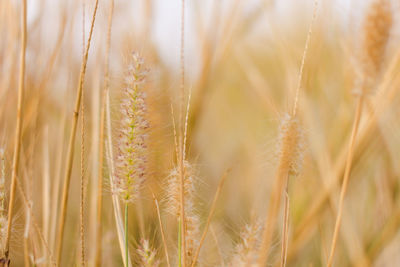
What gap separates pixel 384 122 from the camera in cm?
96

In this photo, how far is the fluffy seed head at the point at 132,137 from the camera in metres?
0.45

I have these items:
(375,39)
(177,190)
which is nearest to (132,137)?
(177,190)

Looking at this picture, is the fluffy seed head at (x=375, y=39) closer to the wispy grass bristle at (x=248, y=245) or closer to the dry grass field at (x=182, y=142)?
the dry grass field at (x=182, y=142)

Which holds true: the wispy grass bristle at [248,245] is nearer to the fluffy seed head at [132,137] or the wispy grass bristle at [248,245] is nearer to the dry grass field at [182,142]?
the dry grass field at [182,142]

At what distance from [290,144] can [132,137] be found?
0.16 m

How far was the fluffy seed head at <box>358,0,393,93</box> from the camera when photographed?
43 cm

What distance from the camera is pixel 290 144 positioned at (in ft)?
1.23

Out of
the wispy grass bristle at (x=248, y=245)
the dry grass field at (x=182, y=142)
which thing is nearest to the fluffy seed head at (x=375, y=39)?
the dry grass field at (x=182, y=142)

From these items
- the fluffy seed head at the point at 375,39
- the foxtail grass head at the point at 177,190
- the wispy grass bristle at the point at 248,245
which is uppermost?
the fluffy seed head at the point at 375,39

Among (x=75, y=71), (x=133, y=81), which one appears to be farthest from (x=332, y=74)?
(x=133, y=81)

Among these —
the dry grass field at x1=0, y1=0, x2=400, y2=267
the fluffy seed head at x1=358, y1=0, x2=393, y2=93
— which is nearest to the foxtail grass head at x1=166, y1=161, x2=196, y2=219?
the dry grass field at x1=0, y1=0, x2=400, y2=267

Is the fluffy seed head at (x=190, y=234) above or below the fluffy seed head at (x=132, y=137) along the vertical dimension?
below

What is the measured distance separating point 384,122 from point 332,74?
47cm

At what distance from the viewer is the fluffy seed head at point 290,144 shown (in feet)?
1.22
